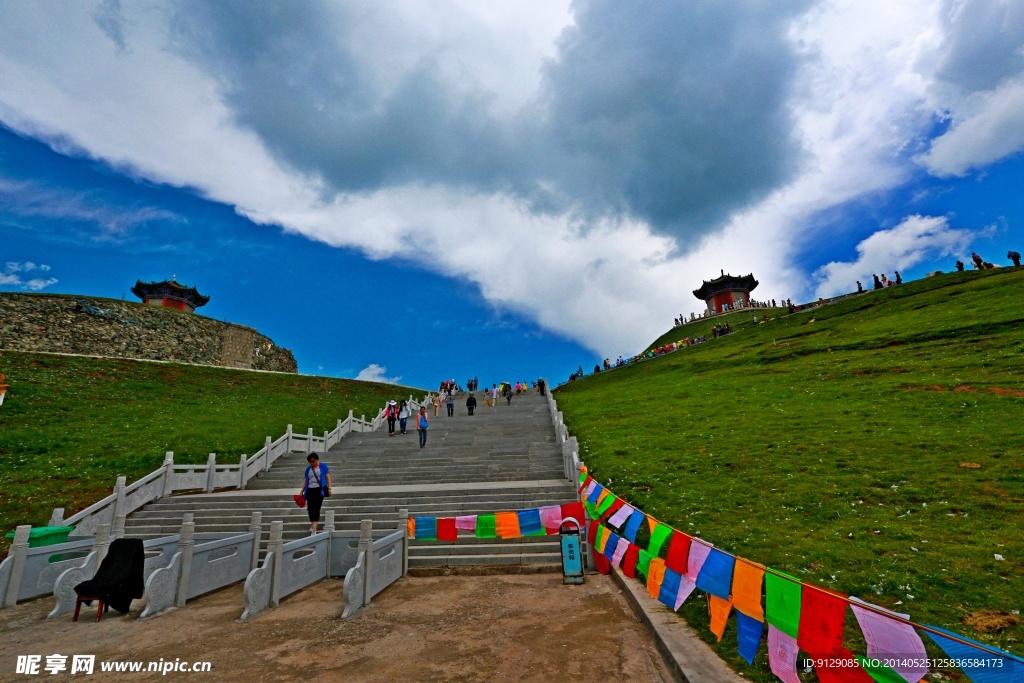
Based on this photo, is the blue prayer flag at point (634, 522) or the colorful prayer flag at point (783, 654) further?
the blue prayer flag at point (634, 522)

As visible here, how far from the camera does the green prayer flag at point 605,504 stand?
32.5 ft

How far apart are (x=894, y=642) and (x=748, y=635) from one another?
181 centimetres

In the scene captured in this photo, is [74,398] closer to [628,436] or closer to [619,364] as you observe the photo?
[628,436]

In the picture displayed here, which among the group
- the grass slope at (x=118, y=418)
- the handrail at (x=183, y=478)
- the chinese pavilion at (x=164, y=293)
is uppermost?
the chinese pavilion at (x=164, y=293)

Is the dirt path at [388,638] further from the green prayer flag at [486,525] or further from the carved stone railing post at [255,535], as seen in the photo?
the carved stone railing post at [255,535]

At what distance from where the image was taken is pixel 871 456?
1328 centimetres

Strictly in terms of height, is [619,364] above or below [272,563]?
above

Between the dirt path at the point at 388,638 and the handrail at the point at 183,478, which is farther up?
the handrail at the point at 183,478

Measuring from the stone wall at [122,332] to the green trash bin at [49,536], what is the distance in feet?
148

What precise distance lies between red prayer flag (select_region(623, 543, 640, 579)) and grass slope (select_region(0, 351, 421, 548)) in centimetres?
1627

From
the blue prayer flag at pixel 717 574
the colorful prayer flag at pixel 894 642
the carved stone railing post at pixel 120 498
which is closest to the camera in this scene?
the colorful prayer flag at pixel 894 642

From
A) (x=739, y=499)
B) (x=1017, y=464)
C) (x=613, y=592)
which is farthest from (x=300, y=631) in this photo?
(x=1017, y=464)

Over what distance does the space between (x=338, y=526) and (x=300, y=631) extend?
620 centimetres

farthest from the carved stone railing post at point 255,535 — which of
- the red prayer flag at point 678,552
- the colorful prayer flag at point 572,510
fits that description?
the red prayer flag at point 678,552
